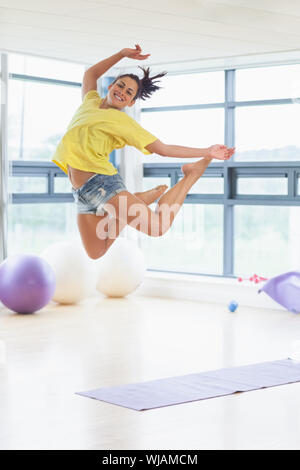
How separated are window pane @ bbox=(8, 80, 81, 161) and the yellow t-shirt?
3.56 meters

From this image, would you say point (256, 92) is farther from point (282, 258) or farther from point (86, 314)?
point (86, 314)

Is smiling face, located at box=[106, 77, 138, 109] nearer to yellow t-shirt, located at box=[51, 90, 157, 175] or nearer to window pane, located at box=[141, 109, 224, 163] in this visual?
yellow t-shirt, located at box=[51, 90, 157, 175]

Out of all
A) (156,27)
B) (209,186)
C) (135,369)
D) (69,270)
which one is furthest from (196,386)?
(209,186)

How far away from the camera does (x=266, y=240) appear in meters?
8.38

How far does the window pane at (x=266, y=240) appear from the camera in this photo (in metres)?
8.15

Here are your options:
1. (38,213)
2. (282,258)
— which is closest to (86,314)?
(38,213)

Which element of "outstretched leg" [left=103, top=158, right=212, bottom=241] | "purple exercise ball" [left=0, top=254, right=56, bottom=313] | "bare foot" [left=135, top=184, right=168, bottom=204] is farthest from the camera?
"purple exercise ball" [left=0, top=254, right=56, bottom=313]

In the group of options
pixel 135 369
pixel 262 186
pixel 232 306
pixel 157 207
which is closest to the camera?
pixel 157 207

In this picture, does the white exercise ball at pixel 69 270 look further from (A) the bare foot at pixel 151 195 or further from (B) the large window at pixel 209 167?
(A) the bare foot at pixel 151 195

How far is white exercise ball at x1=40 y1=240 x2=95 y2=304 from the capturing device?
7988mm

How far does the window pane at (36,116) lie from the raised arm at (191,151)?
3.79 metres

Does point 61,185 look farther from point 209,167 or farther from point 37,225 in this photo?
point 209,167

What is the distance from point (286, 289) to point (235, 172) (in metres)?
1.58

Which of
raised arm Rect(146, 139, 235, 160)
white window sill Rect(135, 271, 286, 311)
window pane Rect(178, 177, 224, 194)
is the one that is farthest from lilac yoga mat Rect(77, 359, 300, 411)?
window pane Rect(178, 177, 224, 194)
